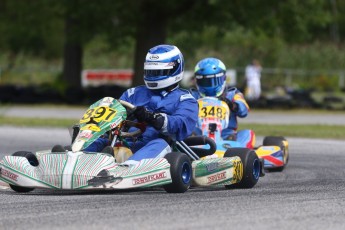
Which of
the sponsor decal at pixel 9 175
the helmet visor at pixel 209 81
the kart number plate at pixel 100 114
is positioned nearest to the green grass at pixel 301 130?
the helmet visor at pixel 209 81

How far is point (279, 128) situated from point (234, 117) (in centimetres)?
607

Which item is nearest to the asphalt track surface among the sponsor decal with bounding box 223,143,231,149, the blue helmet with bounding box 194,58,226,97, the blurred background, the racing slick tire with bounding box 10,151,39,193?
the racing slick tire with bounding box 10,151,39,193

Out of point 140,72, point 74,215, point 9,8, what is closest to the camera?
point 74,215

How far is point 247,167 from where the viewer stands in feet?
27.2

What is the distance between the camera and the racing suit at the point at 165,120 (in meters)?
7.93

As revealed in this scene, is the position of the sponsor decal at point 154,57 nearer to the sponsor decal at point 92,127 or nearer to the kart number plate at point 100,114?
the kart number plate at point 100,114

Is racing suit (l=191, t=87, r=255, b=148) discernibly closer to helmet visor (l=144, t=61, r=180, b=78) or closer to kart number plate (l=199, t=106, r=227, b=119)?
kart number plate (l=199, t=106, r=227, b=119)

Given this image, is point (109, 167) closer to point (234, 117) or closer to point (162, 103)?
point (162, 103)

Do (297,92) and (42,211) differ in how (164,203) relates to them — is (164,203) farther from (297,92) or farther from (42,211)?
(297,92)

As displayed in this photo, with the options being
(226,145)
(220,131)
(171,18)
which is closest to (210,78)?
(220,131)

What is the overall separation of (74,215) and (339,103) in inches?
780

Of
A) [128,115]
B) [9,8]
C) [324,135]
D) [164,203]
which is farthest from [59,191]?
[9,8]

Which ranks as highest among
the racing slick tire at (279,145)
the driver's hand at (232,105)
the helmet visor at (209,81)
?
the helmet visor at (209,81)

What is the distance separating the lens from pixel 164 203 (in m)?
6.75
